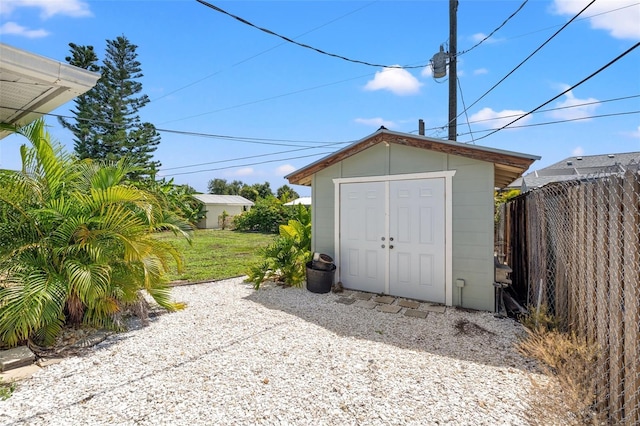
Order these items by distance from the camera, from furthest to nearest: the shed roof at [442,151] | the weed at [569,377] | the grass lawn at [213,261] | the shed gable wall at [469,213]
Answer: the grass lawn at [213,261] → the shed gable wall at [469,213] → the shed roof at [442,151] → the weed at [569,377]

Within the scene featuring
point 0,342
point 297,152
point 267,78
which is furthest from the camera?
point 297,152

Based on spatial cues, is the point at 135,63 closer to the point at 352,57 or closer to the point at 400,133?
the point at 352,57

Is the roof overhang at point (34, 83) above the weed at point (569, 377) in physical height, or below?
above

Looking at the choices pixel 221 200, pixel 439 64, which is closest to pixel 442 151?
pixel 439 64

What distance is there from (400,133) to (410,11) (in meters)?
3.26

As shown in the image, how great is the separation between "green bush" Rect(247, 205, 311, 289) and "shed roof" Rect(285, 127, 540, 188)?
1402mm

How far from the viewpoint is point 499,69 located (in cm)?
756

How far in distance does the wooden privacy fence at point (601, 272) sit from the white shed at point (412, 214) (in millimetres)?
810

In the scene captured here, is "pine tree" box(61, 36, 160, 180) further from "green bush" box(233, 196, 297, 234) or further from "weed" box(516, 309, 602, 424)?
"weed" box(516, 309, 602, 424)

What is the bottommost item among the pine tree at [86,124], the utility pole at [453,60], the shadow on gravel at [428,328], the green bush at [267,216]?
the shadow on gravel at [428,328]

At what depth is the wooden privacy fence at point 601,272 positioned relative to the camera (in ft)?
6.74

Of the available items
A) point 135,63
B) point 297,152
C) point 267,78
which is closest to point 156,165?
point 135,63

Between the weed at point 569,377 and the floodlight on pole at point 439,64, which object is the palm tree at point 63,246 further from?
the floodlight on pole at point 439,64

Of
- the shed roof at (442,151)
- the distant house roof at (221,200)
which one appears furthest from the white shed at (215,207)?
the shed roof at (442,151)
